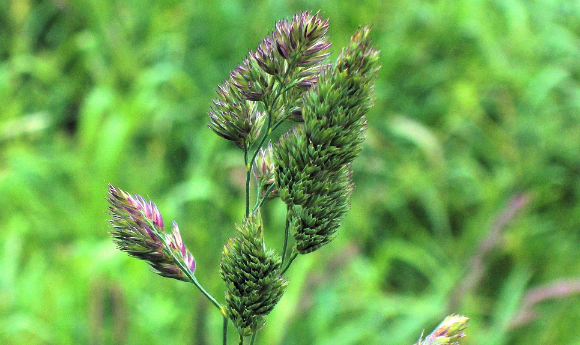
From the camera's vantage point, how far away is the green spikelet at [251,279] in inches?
23.9

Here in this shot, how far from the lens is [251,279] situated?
61 centimetres

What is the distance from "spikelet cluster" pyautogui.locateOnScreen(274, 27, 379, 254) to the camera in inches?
22.7

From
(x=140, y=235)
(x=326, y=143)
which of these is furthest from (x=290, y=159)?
(x=140, y=235)

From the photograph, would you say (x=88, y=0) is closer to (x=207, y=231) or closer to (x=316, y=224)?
(x=207, y=231)

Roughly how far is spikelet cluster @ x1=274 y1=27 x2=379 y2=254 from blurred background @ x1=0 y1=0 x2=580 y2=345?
1178 millimetres

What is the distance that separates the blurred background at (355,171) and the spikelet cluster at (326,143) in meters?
1.18

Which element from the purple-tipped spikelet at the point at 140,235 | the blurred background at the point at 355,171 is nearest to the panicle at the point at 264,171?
the purple-tipped spikelet at the point at 140,235

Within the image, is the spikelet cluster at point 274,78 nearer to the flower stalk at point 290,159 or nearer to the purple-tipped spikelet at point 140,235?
the flower stalk at point 290,159

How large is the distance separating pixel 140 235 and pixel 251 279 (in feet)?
0.45

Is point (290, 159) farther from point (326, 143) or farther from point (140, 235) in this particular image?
Answer: point (140, 235)

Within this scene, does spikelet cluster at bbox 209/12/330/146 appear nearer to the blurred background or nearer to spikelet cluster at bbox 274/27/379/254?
spikelet cluster at bbox 274/27/379/254

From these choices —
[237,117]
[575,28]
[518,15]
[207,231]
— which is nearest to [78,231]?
[207,231]

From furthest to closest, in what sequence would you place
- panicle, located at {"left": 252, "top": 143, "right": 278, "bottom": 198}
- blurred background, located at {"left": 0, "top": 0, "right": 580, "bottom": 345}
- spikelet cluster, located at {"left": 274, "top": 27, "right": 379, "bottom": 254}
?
blurred background, located at {"left": 0, "top": 0, "right": 580, "bottom": 345}
panicle, located at {"left": 252, "top": 143, "right": 278, "bottom": 198}
spikelet cluster, located at {"left": 274, "top": 27, "right": 379, "bottom": 254}

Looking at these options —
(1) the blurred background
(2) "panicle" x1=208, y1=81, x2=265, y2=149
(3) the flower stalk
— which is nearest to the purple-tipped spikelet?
(3) the flower stalk
